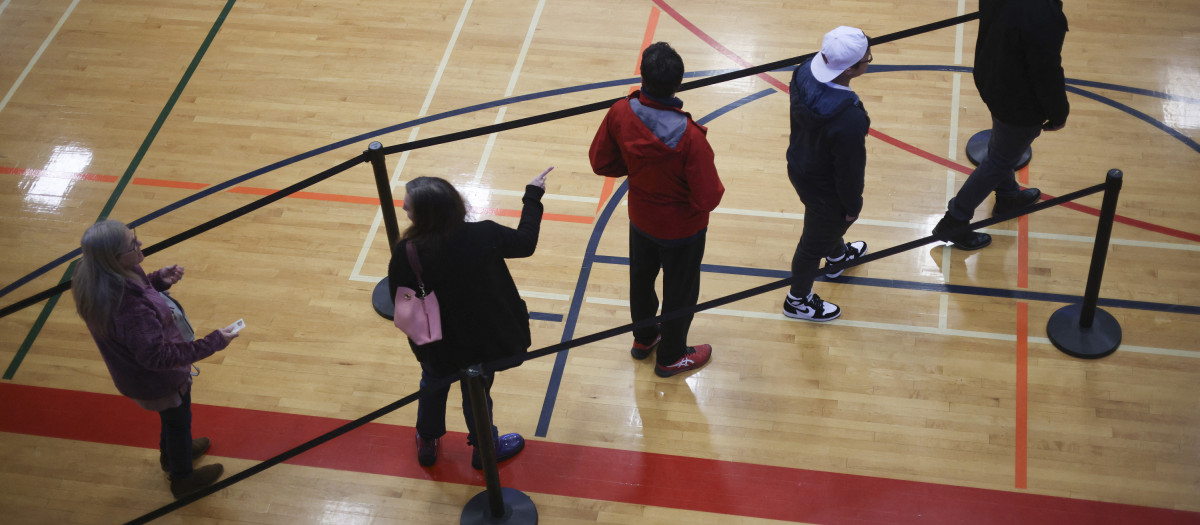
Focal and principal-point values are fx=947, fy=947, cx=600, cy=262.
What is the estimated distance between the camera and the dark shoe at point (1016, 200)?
17.0 feet

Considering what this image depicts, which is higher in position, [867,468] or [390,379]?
[867,468]

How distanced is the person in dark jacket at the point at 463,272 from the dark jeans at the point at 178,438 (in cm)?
108

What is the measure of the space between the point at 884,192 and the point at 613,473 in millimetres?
2370

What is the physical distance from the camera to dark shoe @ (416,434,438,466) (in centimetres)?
426

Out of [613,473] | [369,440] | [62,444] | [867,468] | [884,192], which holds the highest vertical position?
[884,192]

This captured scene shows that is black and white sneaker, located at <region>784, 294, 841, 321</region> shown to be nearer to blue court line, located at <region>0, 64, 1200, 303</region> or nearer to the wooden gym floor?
the wooden gym floor

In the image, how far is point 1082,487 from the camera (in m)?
4.06

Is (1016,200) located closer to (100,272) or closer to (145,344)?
(145,344)

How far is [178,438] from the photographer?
404 centimetres

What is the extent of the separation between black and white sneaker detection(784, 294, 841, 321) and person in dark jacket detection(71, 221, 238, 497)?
2652mm

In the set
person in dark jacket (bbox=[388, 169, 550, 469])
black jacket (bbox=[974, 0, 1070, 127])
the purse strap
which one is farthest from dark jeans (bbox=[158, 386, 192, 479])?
black jacket (bbox=[974, 0, 1070, 127])

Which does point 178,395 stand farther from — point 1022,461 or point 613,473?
point 1022,461

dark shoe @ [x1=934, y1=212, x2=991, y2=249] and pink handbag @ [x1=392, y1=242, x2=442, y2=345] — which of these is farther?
dark shoe @ [x1=934, y1=212, x2=991, y2=249]

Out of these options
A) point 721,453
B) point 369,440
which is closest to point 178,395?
point 369,440
